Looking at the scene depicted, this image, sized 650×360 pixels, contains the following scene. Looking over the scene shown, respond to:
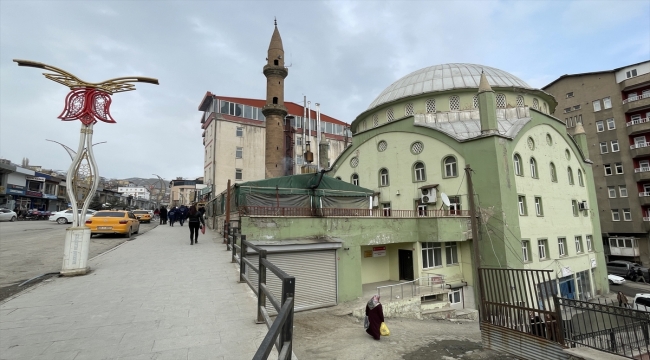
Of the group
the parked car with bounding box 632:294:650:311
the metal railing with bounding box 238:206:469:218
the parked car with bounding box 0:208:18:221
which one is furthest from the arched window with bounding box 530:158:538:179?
the parked car with bounding box 0:208:18:221

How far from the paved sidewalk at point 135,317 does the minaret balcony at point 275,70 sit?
81.8 feet

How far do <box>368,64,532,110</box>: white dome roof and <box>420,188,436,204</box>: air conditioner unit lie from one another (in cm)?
871

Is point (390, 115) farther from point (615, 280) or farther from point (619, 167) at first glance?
point (619, 167)

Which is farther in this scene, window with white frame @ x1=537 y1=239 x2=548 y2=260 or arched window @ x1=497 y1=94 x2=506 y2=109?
arched window @ x1=497 y1=94 x2=506 y2=109

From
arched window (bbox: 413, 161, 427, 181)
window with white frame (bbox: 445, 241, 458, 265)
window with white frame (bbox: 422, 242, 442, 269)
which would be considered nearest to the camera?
window with white frame (bbox: 422, 242, 442, 269)

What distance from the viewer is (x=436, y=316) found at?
15.1 meters

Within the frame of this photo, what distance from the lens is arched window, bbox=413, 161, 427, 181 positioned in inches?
839

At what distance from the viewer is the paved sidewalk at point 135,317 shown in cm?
362

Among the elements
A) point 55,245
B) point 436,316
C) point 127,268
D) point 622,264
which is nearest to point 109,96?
point 127,268

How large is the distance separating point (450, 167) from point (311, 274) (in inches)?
484

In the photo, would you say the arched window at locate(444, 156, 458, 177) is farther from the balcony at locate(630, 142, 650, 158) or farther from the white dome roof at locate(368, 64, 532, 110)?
the balcony at locate(630, 142, 650, 158)

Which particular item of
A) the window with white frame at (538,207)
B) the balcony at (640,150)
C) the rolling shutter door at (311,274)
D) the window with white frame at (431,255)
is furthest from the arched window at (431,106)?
the balcony at (640,150)

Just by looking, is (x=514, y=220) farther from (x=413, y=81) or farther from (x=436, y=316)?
(x=413, y=81)

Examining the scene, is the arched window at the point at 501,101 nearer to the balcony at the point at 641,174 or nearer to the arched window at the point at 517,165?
the arched window at the point at 517,165
